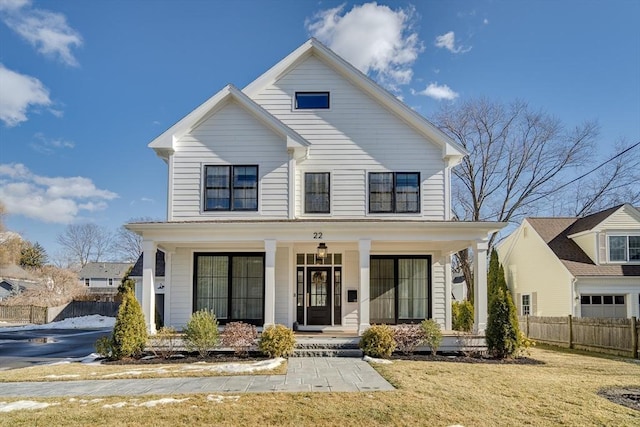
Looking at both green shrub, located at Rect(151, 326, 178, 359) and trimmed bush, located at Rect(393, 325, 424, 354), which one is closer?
green shrub, located at Rect(151, 326, 178, 359)

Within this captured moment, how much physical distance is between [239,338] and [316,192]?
4982mm

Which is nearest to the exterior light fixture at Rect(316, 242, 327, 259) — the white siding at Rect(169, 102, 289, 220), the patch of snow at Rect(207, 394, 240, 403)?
the white siding at Rect(169, 102, 289, 220)

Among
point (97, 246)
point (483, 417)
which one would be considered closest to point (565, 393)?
point (483, 417)

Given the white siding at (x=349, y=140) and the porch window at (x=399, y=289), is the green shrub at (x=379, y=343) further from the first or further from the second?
the white siding at (x=349, y=140)

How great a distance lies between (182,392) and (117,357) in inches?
176

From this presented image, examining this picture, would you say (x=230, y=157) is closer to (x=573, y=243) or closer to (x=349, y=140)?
(x=349, y=140)

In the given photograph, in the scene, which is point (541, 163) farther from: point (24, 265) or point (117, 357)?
point (24, 265)

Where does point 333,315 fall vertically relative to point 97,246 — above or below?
below

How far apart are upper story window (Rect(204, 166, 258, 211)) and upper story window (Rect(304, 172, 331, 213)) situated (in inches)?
60.0

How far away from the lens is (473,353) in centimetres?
1188

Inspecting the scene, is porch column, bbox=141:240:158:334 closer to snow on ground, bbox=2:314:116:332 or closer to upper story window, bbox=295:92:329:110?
upper story window, bbox=295:92:329:110

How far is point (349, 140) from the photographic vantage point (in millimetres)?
14438

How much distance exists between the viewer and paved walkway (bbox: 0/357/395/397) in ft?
25.3

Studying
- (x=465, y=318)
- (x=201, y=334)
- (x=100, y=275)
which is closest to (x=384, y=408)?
(x=201, y=334)
